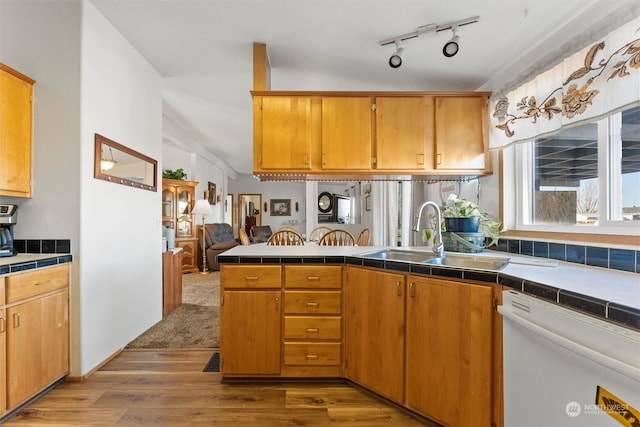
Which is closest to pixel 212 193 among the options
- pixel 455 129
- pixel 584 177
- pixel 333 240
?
pixel 333 240

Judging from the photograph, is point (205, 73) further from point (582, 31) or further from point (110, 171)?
point (582, 31)

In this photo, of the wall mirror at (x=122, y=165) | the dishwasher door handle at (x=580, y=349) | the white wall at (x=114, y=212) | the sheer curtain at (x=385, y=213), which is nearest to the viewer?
the dishwasher door handle at (x=580, y=349)

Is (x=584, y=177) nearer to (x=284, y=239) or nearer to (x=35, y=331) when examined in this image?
(x=284, y=239)

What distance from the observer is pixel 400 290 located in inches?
62.0

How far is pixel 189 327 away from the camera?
2.76 meters

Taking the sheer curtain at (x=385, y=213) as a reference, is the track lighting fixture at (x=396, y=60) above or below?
above

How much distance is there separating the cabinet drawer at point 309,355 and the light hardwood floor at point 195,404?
0.16 metres

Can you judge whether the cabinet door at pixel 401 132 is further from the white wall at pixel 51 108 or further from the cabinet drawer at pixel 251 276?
the white wall at pixel 51 108

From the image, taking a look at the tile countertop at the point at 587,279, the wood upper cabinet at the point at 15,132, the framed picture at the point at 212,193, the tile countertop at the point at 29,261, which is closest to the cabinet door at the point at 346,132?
the tile countertop at the point at 587,279

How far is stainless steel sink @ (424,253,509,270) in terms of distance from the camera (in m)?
1.60

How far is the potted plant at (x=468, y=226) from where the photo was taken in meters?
2.03

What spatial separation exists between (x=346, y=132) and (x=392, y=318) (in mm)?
1494

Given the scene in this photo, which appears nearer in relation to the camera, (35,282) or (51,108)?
(35,282)

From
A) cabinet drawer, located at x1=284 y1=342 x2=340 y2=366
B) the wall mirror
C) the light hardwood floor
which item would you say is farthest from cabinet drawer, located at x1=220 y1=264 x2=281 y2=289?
the wall mirror
